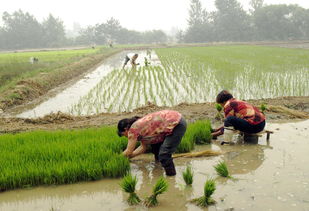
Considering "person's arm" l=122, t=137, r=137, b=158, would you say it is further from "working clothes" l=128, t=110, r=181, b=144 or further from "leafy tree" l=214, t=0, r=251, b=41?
"leafy tree" l=214, t=0, r=251, b=41

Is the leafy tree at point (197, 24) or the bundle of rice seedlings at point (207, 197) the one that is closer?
the bundle of rice seedlings at point (207, 197)

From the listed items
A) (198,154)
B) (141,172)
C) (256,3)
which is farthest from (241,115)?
(256,3)

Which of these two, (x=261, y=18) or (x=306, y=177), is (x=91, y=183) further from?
(x=261, y=18)

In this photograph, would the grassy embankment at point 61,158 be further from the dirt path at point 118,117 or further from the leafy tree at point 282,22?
the leafy tree at point 282,22

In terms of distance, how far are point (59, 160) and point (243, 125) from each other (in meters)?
2.64

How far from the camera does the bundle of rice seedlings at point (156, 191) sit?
9.70ft

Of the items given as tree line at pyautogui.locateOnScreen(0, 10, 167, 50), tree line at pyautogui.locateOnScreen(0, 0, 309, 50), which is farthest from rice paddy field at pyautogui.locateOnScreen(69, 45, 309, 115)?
tree line at pyautogui.locateOnScreen(0, 10, 167, 50)

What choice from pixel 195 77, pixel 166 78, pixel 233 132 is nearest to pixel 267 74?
pixel 195 77

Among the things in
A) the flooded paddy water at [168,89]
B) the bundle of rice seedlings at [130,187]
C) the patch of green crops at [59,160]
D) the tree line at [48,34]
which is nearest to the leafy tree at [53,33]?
the tree line at [48,34]

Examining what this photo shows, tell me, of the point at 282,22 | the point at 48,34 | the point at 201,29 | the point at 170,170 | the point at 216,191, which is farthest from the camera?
the point at 48,34

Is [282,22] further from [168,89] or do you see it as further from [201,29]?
[168,89]

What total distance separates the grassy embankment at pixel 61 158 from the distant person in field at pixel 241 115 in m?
0.67

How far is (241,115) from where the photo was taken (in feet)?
15.1

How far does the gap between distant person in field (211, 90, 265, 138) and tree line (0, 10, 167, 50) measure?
5011 centimetres
